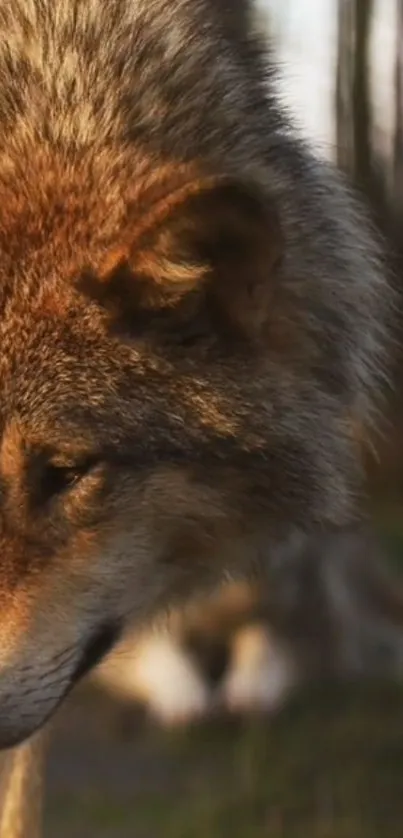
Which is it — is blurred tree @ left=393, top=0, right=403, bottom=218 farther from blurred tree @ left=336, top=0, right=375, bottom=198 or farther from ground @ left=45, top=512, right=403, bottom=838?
ground @ left=45, top=512, right=403, bottom=838

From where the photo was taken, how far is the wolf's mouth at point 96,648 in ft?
7.11

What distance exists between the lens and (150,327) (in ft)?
6.86

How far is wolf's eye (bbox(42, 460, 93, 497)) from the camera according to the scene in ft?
6.40

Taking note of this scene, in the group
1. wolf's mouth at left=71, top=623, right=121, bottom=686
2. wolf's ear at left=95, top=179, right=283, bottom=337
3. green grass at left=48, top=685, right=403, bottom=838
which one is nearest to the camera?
wolf's ear at left=95, top=179, right=283, bottom=337

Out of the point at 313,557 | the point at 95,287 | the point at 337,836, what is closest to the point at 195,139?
the point at 95,287

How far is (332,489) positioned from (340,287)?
15.8 inches

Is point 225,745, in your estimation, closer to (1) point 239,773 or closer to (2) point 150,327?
(1) point 239,773

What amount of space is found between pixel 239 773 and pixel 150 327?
3744mm

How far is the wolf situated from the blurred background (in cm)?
184

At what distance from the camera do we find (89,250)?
7.01ft

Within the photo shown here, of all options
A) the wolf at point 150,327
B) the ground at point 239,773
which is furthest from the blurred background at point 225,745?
the wolf at point 150,327

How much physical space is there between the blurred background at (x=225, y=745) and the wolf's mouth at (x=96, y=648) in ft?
6.87

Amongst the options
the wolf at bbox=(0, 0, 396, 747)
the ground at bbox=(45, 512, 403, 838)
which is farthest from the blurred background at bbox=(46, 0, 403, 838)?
the wolf at bbox=(0, 0, 396, 747)

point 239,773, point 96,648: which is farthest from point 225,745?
point 96,648
